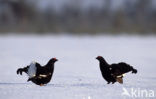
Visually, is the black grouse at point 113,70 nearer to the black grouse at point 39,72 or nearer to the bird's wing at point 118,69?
the bird's wing at point 118,69

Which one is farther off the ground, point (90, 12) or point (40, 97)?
point (40, 97)

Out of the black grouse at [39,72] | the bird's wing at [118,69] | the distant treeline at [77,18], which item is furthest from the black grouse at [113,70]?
the distant treeline at [77,18]

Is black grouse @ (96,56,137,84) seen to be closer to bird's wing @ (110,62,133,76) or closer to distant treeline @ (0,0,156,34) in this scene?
bird's wing @ (110,62,133,76)

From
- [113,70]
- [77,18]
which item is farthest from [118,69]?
[77,18]

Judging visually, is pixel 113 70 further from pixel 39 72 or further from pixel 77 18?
pixel 77 18

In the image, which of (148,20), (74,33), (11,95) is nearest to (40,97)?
(11,95)

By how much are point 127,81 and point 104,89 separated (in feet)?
3.38

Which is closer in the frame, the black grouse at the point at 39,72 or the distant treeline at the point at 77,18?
the black grouse at the point at 39,72

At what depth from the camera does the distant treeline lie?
32250 mm

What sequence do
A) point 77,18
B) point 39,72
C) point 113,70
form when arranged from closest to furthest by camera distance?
point 39,72, point 113,70, point 77,18

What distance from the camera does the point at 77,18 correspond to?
39750 mm

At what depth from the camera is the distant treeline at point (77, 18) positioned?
32250mm

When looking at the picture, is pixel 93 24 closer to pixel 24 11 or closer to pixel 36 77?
pixel 24 11

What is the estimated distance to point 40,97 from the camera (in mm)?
5289
